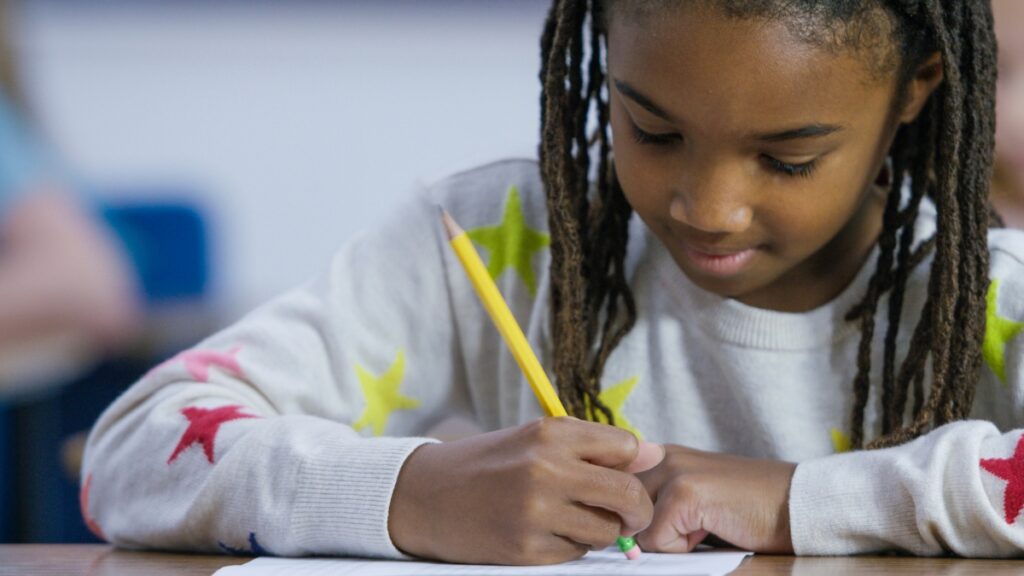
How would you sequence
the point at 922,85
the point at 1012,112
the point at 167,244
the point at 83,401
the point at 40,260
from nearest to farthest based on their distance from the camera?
the point at 922,85, the point at 1012,112, the point at 40,260, the point at 83,401, the point at 167,244

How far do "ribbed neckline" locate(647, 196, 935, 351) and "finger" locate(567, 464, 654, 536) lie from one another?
313mm

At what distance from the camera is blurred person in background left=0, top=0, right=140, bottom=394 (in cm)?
203

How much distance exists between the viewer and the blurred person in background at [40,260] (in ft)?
6.66

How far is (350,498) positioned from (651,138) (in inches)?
12.1

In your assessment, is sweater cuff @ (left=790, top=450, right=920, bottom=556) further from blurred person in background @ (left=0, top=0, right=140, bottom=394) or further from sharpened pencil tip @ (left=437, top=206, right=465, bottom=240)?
blurred person in background @ (left=0, top=0, right=140, bottom=394)

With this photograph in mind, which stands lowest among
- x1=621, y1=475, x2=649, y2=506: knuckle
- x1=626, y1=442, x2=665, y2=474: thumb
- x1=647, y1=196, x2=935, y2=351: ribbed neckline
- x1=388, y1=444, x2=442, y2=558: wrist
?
x1=388, y1=444, x2=442, y2=558: wrist

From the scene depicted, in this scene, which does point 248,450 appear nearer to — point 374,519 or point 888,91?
point 374,519

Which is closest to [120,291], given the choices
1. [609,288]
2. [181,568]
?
[609,288]

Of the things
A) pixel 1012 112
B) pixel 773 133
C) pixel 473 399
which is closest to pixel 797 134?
pixel 773 133

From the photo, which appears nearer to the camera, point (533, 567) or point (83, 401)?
point (533, 567)

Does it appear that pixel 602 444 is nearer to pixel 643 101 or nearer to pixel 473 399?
pixel 643 101

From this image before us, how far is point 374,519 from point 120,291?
1367 mm

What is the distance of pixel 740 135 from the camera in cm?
88

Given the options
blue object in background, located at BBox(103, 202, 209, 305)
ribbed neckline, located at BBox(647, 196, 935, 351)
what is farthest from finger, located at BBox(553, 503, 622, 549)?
blue object in background, located at BBox(103, 202, 209, 305)
